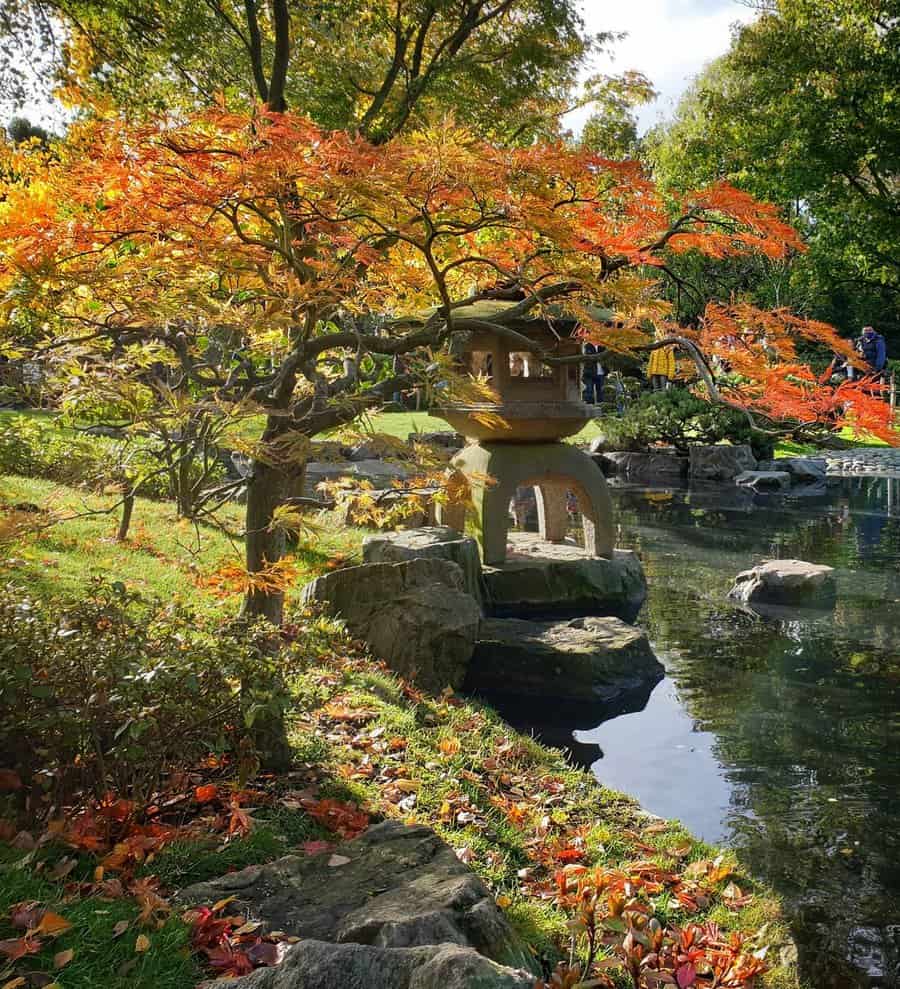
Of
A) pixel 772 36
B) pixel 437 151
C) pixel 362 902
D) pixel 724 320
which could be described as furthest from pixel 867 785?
pixel 772 36

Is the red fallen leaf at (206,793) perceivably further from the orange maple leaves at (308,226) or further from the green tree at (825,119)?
the green tree at (825,119)

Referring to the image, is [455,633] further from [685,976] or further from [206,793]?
[685,976]

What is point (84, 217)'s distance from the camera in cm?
503

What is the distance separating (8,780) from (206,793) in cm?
93

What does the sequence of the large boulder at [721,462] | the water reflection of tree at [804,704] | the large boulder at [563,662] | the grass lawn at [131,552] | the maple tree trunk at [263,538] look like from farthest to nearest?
the large boulder at [721,462] < the large boulder at [563,662] < the grass lawn at [131,552] < the maple tree trunk at [263,538] < the water reflection of tree at [804,704]

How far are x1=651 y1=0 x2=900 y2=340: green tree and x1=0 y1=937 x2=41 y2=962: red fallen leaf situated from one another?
65.2ft

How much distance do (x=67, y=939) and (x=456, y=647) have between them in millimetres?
4772

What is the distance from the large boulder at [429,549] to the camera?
8.65 m

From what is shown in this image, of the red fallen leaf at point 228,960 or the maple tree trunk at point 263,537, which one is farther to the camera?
the maple tree trunk at point 263,537

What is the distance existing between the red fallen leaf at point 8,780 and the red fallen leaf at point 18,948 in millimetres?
1143

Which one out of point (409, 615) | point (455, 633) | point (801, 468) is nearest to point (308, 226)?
point (409, 615)

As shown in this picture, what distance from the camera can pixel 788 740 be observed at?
689cm

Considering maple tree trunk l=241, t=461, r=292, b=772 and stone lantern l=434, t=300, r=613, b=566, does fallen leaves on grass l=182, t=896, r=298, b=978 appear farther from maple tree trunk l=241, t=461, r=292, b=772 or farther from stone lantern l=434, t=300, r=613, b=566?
stone lantern l=434, t=300, r=613, b=566

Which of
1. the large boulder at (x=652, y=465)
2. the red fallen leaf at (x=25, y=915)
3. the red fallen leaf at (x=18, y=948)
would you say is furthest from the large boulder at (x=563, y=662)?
the large boulder at (x=652, y=465)
